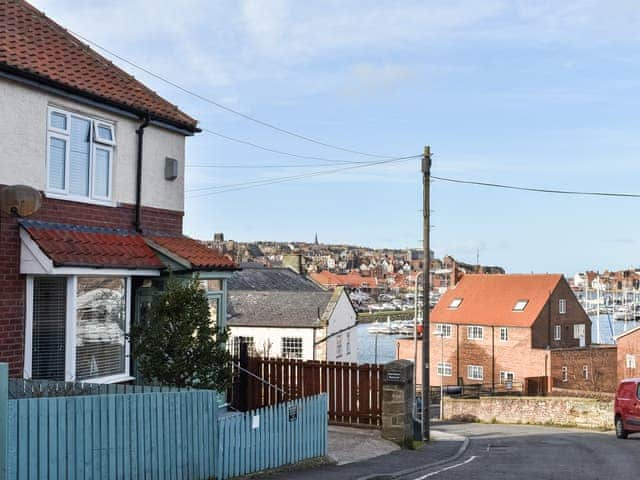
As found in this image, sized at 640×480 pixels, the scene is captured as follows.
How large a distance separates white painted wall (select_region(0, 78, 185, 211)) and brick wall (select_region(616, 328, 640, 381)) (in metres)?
45.0

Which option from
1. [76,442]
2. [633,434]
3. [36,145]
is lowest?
[633,434]

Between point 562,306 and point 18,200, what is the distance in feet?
181

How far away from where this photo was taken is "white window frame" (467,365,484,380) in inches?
2360

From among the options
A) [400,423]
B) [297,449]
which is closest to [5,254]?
[297,449]

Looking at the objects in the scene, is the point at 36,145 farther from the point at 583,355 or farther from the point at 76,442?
the point at 583,355

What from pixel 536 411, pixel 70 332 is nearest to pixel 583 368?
pixel 536 411

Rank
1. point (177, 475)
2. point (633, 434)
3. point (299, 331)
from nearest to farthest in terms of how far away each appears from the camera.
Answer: point (177, 475) → point (633, 434) → point (299, 331)

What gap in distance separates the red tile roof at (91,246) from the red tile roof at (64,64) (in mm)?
2449

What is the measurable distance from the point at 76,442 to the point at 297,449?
15.8ft

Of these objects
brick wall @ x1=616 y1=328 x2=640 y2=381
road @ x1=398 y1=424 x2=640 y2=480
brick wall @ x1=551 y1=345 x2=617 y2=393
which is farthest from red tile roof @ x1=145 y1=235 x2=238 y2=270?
brick wall @ x1=616 y1=328 x2=640 y2=381

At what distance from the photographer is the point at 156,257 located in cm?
1484

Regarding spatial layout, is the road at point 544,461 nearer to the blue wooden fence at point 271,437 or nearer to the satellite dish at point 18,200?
the blue wooden fence at point 271,437

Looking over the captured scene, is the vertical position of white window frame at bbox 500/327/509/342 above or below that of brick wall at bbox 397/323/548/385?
above

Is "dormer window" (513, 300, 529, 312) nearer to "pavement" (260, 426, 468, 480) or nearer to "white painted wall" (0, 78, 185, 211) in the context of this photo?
"pavement" (260, 426, 468, 480)
